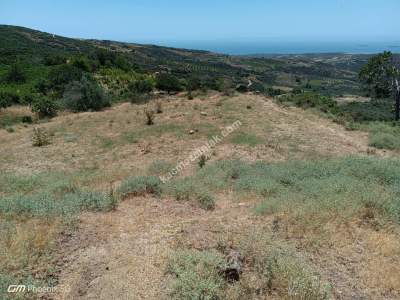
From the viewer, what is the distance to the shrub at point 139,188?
27.7 ft

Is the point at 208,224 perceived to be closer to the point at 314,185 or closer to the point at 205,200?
the point at 205,200

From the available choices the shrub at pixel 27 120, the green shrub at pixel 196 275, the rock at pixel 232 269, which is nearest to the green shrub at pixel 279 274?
the rock at pixel 232 269

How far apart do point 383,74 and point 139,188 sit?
89.3ft

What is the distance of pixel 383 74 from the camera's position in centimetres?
2920

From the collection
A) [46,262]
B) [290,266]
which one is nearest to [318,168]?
[290,266]

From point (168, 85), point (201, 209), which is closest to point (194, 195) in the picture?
point (201, 209)

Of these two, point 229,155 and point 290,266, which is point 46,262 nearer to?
point 290,266

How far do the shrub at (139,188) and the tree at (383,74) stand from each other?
25505 millimetres

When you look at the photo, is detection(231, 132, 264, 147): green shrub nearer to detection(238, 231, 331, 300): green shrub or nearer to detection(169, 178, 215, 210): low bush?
detection(169, 178, 215, 210): low bush

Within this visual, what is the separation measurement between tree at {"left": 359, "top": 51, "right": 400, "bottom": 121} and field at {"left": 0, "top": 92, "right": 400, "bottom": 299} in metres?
18.0

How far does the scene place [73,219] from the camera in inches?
259

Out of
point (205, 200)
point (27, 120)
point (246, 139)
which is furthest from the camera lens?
point (27, 120)

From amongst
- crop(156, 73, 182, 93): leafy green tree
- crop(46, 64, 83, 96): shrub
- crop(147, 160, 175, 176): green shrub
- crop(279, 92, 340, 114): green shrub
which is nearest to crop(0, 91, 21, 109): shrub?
crop(46, 64, 83, 96): shrub

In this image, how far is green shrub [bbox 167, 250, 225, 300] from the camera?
15.2 ft
